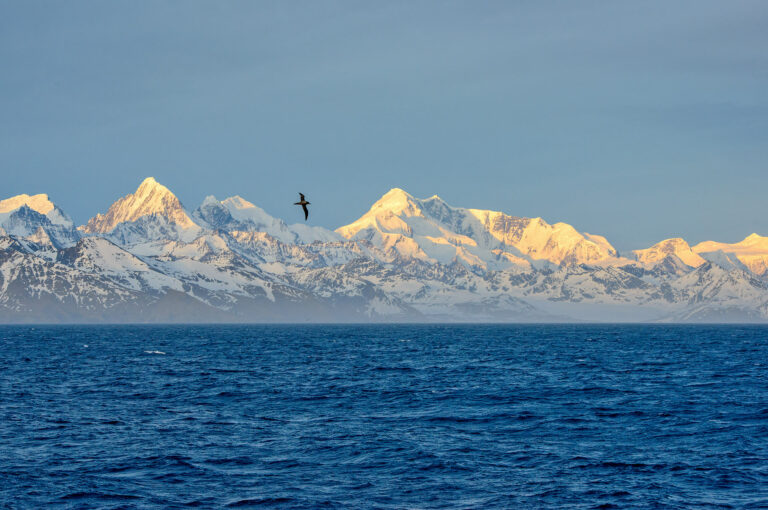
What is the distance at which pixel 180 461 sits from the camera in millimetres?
55875

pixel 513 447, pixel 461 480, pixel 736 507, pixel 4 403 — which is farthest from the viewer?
pixel 4 403

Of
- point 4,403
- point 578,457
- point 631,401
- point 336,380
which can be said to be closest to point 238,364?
point 336,380

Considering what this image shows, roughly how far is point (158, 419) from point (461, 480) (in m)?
30.5

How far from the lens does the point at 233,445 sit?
6116cm

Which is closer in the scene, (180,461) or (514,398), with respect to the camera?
(180,461)

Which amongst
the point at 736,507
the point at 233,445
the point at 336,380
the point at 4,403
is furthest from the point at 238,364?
the point at 736,507

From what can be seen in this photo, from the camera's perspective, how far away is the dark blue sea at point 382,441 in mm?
48469

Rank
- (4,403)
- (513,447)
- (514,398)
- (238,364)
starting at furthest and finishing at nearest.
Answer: (238,364), (514,398), (4,403), (513,447)

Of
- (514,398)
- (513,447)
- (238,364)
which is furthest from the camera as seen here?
(238,364)

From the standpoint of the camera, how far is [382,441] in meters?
62.9

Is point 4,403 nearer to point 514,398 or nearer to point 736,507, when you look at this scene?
point 514,398

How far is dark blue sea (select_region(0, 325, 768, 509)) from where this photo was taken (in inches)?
1908

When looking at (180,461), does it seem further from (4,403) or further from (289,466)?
(4,403)

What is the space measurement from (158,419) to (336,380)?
119 ft
